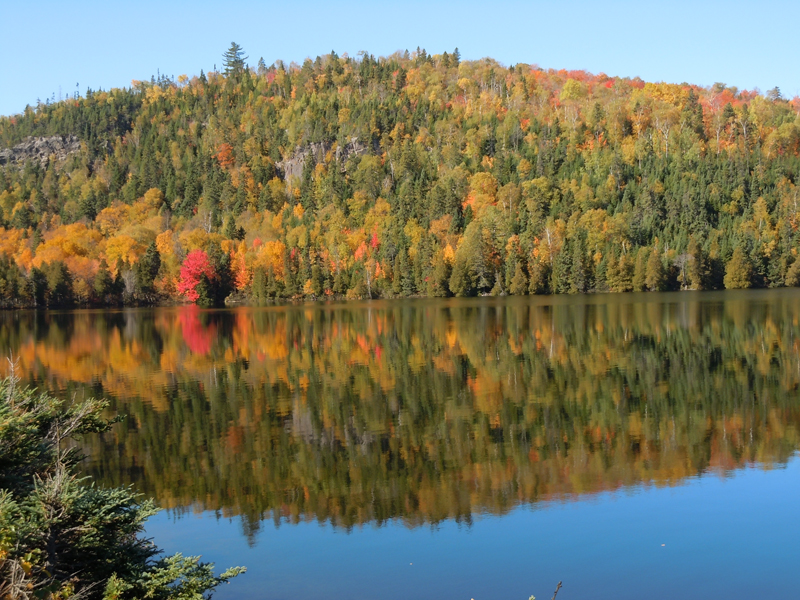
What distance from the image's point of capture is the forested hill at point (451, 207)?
124 m

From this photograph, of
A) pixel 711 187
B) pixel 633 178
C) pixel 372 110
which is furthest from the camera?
pixel 372 110

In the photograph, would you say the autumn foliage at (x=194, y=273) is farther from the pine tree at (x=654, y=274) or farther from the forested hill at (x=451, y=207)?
the pine tree at (x=654, y=274)

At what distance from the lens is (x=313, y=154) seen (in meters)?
189

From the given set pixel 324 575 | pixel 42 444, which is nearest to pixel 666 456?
pixel 324 575

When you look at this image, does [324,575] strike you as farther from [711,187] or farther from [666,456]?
[711,187]

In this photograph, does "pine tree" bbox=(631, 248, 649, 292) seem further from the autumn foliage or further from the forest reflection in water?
the forest reflection in water

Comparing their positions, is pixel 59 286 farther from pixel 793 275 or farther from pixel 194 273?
pixel 793 275

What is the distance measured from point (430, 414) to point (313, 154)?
16747 cm

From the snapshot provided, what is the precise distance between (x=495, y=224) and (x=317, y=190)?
2153 inches

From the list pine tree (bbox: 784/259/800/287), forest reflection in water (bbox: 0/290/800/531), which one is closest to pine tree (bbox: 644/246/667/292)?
pine tree (bbox: 784/259/800/287)

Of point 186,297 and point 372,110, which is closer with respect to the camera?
point 186,297

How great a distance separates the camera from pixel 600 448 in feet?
72.6

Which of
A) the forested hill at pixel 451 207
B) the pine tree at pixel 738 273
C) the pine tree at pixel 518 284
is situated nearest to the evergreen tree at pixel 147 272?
the forested hill at pixel 451 207

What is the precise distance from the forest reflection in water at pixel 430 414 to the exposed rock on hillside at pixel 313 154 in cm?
13893
